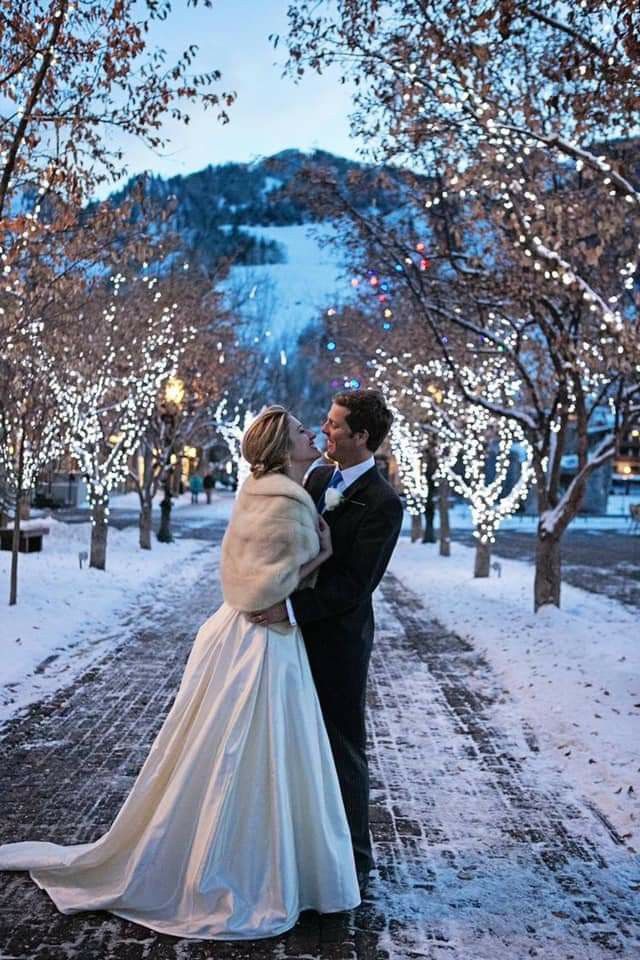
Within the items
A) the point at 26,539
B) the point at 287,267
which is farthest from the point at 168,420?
the point at 287,267

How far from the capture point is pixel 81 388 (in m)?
18.4

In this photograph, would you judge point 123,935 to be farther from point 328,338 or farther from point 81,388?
point 328,338

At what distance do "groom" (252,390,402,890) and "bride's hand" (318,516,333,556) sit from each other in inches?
3.4

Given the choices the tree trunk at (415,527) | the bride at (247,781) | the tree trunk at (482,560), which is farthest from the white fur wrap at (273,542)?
the tree trunk at (415,527)

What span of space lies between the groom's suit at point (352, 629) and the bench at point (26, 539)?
16583 millimetres

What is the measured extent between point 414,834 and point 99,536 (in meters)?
13.9

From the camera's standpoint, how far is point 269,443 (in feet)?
14.0

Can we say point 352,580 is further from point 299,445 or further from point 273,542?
point 299,445

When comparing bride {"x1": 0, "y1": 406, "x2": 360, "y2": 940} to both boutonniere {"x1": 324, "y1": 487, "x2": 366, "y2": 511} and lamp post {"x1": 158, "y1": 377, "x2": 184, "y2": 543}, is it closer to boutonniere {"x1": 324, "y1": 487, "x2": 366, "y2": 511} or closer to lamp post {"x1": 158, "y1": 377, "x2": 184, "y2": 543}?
boutonniere {"x1": 324, "y1": 487, "x2": 366, "y2": 511}

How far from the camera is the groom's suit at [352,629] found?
4406mm

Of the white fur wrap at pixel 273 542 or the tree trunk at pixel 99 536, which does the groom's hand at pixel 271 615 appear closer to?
the white fur wrap at pixel 273 542

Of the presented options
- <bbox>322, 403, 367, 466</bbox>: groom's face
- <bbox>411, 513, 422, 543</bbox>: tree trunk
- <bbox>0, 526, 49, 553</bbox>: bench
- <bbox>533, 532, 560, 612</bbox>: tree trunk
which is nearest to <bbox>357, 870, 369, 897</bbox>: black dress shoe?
<bbox>322, 403, 367, 466</bbox>: groom's face

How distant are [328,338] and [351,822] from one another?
30.1 meters

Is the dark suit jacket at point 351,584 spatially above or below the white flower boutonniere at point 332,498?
below
